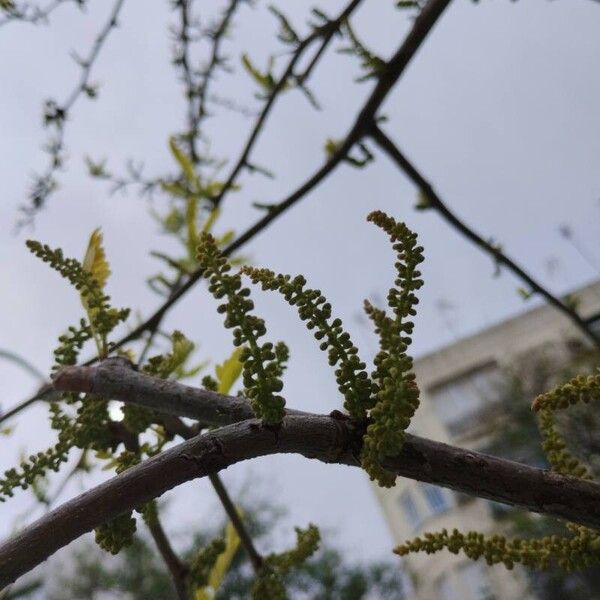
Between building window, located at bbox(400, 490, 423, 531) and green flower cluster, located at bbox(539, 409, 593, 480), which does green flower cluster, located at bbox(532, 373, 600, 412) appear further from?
building window, located at bbox(400, 490, 423, 531)

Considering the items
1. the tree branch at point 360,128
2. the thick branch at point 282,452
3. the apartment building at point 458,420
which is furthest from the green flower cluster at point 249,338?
the apartment building at point 458,420

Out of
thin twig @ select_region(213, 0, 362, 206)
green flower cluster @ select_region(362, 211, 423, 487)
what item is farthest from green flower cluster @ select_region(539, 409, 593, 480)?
thin twig @ select_region(213, 0, 362, 206)

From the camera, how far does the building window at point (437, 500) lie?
10461 mm

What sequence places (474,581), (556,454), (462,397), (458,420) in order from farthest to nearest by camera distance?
(462,397) < (458,420) < (474,581) < (556,454)

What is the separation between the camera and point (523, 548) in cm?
43

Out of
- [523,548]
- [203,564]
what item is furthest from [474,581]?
[523,548]

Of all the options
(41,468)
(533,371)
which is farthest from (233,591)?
(41,468)

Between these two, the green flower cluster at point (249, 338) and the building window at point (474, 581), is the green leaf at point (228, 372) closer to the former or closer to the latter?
the green flower cluster at point (249, 338)

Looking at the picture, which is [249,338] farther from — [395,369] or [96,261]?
[96,261]

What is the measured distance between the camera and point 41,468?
16.6 inches

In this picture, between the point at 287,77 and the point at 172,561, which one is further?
the point at 287,77

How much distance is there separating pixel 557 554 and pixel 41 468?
35 cm

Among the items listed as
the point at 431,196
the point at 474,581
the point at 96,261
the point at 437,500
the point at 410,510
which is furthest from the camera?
the point at 410,510

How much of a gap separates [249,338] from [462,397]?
38.3 ft
